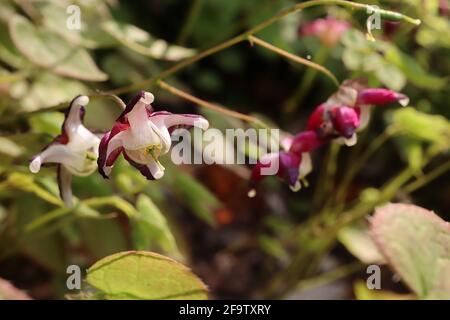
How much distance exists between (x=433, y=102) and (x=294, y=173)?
49.8 inches

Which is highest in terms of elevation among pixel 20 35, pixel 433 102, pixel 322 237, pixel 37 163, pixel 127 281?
pixel 433 102

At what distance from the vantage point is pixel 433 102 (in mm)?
2115

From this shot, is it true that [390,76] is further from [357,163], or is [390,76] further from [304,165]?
[304,165]

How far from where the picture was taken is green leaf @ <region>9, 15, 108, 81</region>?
1.20 m

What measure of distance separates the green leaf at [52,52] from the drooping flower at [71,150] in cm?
30

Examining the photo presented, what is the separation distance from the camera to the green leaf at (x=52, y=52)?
1.20 m

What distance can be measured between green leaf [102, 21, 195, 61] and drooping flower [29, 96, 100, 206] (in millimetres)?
432

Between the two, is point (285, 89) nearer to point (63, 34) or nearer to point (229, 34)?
point (229, 34)

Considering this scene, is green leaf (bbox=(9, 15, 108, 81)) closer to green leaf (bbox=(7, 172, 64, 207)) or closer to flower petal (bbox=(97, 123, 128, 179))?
green leaf (bbox=(7, 172, 64, 207))

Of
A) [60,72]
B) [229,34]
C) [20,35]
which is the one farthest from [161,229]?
[229,34]

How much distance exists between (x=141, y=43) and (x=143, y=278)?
729mm

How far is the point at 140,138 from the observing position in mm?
792

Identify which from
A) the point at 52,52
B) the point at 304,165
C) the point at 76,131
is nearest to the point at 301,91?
the point at 52,52

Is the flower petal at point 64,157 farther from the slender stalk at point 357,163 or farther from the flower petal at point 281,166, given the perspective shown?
the slender stalk at point 357,163
